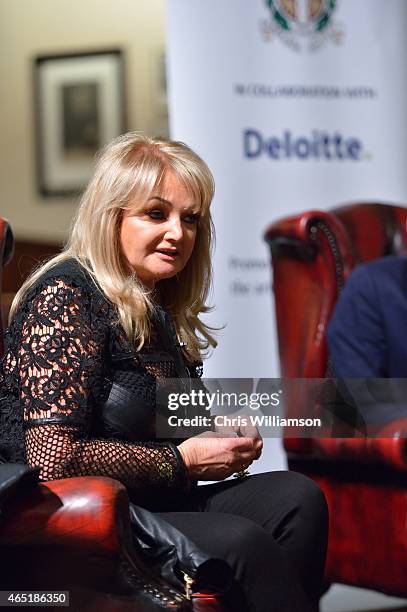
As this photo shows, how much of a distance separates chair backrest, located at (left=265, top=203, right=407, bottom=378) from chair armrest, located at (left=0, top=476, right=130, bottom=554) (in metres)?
1.65

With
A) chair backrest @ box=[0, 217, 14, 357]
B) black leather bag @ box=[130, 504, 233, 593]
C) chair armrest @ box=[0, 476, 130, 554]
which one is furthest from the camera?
chair backrest @ box=[0, 217, 14, 357]

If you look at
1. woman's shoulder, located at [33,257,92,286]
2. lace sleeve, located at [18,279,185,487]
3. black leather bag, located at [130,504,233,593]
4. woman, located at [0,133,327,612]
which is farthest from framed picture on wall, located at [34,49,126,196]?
black leather bag, located at [130,504,233,593]

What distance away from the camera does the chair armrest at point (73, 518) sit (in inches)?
63.5

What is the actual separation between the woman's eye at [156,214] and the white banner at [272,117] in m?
1.71

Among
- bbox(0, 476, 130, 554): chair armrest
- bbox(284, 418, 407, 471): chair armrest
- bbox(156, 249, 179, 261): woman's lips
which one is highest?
bbox(156, 249, 179, 261): woman's lips

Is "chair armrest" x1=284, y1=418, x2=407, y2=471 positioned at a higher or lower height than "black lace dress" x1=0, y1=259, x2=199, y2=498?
lower

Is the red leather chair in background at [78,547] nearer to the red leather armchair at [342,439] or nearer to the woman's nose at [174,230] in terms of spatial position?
the woman's nose at [174,230]

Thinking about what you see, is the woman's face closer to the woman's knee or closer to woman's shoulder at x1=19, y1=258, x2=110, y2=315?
woman's shoulder at x1=19, y1=258, x2=110, y2=315

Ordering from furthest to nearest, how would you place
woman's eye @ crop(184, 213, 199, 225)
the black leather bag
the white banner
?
the white banner, woman's eye @ crop(184, 213, 199, 225), the black leather bag

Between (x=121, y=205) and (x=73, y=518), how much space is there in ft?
2.07

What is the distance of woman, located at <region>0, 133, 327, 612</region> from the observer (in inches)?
69.9

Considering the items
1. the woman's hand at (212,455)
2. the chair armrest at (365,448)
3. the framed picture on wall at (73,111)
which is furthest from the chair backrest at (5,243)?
the framed picture on wall at (73,111)

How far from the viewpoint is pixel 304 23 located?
3.96 metres

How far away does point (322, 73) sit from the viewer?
3965mm
